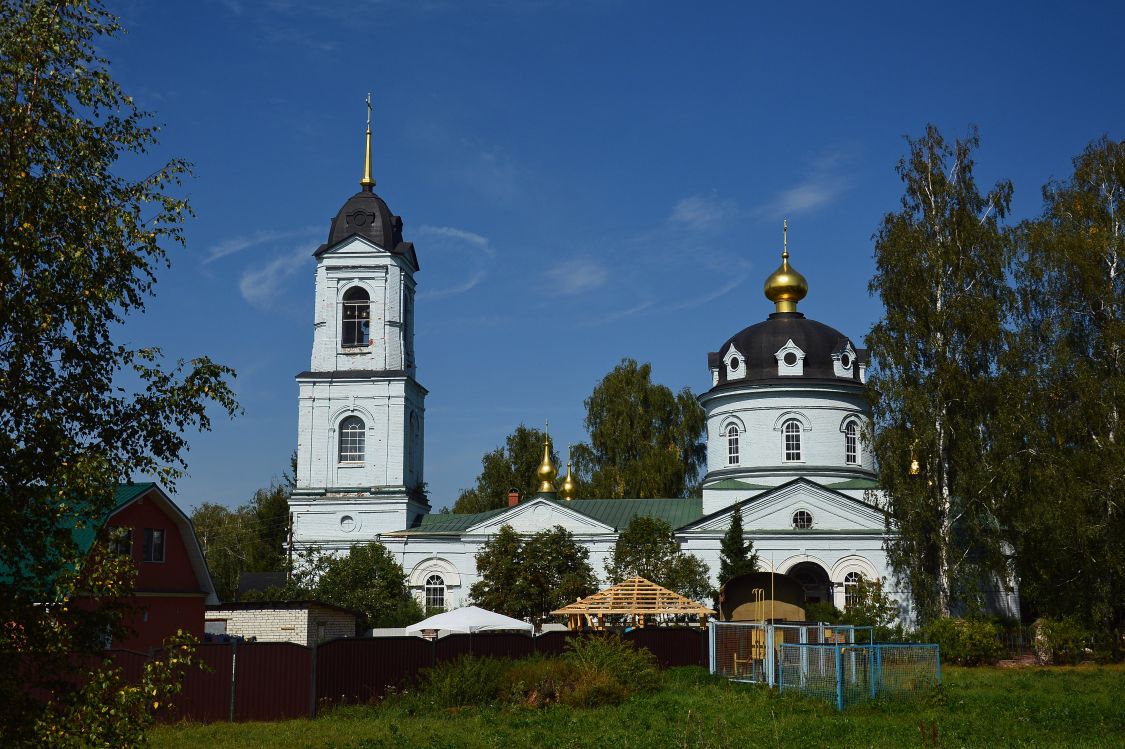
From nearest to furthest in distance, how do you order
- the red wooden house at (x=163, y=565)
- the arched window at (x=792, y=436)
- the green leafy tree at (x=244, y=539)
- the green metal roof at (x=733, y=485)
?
the red wooden house at (x=163, y=565), the green metal roof at (x=733, y=485), the arched window at (x=792, y=436), the green leafy tree at (x=244, y=539)

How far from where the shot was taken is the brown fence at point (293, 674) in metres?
20.6

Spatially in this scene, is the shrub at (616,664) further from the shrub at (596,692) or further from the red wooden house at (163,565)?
the red wooden house at (163,565)

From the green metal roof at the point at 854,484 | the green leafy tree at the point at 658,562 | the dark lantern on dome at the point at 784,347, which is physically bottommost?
the green leafy tree at the point at 658,562

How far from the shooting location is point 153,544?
30219mm

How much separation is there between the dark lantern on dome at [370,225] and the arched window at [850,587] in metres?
22.1

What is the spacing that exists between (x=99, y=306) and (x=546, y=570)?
34408 millimetres

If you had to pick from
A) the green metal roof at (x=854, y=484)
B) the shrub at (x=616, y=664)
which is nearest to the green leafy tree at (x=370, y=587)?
the green metal roof at (x=854, y=484)

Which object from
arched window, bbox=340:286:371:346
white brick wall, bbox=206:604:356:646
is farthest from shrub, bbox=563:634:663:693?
arched window, bbox=340:286:371:346

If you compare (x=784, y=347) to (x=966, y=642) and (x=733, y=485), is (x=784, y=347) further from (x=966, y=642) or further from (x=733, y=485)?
(x=966, y=642)

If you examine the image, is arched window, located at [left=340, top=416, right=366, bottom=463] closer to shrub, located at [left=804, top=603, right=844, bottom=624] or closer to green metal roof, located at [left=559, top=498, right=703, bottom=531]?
green metal roof, located at [left=559, top=498, right=703, bottom=531]

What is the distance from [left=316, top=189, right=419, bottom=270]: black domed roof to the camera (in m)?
49.4

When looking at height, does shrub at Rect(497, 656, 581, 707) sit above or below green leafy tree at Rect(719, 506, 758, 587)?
below

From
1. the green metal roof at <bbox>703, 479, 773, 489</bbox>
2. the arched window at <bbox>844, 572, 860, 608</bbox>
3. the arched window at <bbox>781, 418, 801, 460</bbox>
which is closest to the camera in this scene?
the arched window at <bbox>844, 572, 860, 608</bbox>

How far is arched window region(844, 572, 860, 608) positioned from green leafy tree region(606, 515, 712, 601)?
17.1ft
